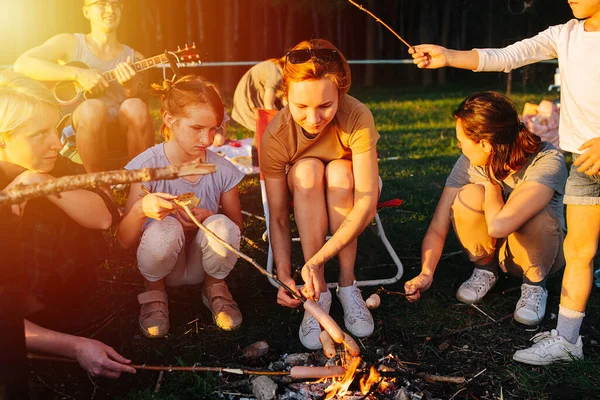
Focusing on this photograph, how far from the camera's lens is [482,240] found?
11.8ft

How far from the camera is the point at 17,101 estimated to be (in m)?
2.60

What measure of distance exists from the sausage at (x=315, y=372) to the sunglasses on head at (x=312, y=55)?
4.59 feet

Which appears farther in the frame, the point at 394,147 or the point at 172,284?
the point at 394,147

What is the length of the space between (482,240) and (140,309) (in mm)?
1984

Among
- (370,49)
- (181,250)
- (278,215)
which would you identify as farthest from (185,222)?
(370,49)

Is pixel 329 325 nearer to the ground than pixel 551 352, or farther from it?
farther from it

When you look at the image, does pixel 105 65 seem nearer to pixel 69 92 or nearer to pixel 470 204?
pixel 69 92

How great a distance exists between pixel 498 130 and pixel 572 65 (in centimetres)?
55

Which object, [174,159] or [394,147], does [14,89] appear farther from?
[394,147]


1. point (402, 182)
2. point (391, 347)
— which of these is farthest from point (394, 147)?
point (391, 347)

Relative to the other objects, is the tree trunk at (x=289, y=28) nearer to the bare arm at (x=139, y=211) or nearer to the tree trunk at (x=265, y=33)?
the tree trunk at (x=265, y=33)

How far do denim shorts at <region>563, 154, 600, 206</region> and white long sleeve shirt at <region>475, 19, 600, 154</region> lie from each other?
5.0 inches

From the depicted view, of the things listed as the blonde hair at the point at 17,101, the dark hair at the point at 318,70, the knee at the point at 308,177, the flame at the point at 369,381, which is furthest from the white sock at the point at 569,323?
the blonde hair at the point at 17,101

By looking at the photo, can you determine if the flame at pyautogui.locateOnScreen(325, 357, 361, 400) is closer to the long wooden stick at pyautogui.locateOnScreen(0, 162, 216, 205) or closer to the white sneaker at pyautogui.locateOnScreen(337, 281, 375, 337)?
the white sneaker at pyautogui.locateOnScreen(337, 281, 375, 337)
